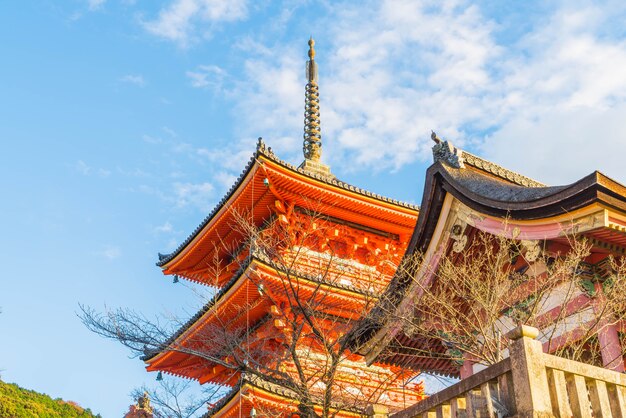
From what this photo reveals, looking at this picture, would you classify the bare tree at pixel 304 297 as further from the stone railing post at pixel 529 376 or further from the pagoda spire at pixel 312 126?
the stone railing post at pixel 529 376

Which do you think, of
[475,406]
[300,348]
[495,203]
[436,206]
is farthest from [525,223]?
[300,348]

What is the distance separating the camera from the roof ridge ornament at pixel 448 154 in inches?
420

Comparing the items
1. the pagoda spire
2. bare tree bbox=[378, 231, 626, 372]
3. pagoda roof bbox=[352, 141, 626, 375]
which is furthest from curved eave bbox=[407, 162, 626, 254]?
the pagoda spire

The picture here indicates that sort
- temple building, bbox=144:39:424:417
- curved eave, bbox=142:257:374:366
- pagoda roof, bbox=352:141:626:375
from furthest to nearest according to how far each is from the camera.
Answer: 1. temple building, bbox=144:39:424:417
2. curved eave, bbox=142:257:374:366
3. pagoda roof, bbox=352:141:626:375

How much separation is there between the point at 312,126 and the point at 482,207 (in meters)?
16.2

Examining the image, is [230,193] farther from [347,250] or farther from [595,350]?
[595,350]

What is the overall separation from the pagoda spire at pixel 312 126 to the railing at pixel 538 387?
16.2 metres

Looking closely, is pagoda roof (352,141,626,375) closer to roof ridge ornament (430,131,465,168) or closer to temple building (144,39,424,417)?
roof ridge ornament (430,131,465,168)

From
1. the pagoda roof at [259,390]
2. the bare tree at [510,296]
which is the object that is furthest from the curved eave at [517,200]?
the pagoda roof at [259,390]

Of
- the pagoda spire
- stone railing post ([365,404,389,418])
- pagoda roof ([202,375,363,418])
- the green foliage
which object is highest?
the pagoda spire

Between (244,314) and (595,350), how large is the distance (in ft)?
35.6

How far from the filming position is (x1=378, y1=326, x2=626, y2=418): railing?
5.18 m

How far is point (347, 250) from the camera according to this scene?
19.8 meters

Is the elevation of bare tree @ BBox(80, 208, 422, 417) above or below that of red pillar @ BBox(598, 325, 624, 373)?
above
